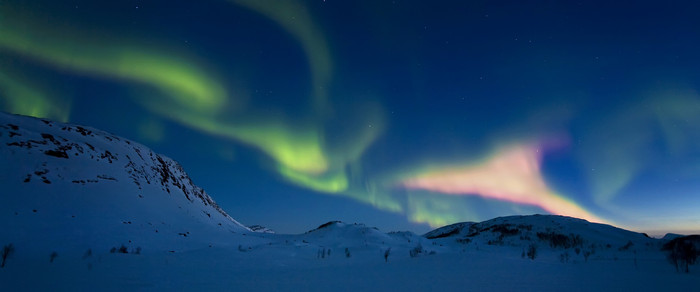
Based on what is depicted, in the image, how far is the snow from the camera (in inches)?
237

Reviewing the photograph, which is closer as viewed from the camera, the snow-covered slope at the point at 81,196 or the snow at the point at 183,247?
the snow at the point at 183,247

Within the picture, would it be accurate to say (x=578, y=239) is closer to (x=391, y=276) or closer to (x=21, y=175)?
(x=391, y=276)

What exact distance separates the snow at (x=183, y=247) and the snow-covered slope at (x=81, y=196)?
105 millimetres

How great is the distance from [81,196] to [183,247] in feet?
32.6

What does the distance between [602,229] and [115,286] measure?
56283mm

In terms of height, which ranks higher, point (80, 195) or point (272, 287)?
point (80, 195)

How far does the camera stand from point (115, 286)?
17.3ft

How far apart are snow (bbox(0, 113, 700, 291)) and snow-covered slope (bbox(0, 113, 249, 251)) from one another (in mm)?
105

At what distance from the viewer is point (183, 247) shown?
20562 mm

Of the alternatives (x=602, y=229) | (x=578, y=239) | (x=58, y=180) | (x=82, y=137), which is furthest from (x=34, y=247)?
(x=602, y=229)

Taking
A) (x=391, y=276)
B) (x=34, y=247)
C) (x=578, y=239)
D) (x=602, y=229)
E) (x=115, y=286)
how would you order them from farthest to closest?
(x=602, y=229) < (x=578, y=239) < (x=34, y=247) < (x=391, y=276) < (x=115, y=286)

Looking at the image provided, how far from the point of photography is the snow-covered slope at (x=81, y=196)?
18.0 m

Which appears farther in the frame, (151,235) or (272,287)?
(151,235)

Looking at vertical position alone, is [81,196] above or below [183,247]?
above
